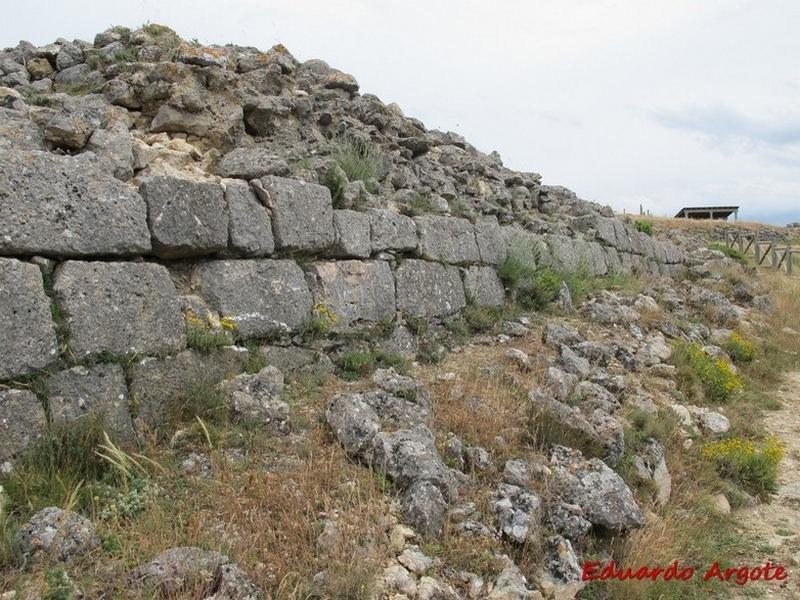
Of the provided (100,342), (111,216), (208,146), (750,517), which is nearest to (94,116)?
(208,146)

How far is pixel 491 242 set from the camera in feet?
28.5

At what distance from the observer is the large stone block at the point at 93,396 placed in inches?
162

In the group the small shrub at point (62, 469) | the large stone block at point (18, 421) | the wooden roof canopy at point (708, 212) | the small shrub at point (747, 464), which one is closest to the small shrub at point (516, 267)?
the small shrub at point (747, 464)

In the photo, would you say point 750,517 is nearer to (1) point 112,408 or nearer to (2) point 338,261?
(2) point 338,261

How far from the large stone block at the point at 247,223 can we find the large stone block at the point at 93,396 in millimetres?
1517

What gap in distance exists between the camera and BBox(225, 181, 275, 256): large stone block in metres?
5.42

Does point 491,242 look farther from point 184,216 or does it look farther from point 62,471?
point 62,471

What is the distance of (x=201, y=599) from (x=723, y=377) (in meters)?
7.20

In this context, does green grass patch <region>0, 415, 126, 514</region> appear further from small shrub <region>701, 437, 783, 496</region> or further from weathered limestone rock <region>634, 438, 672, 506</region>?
small shrub <region>701, 437, 783, 496</region>

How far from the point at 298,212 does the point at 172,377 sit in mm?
1996

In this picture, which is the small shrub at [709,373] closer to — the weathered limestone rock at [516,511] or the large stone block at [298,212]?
the weathered limestone rock at [516,511]

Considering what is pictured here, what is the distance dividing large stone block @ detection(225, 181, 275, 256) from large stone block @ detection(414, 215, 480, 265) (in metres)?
2.20

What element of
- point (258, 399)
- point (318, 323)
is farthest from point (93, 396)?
point (318, 323)

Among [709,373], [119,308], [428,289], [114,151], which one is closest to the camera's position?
[119,308]
